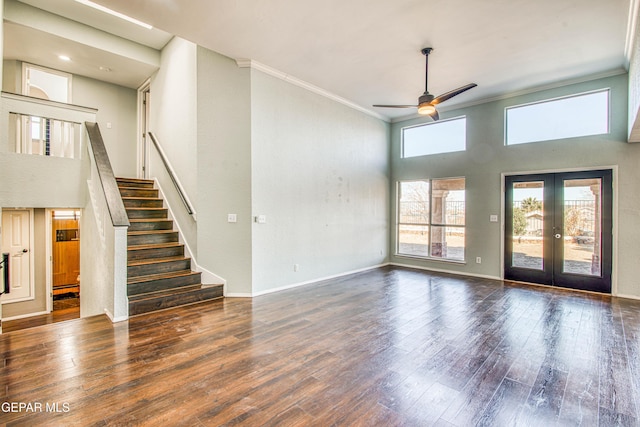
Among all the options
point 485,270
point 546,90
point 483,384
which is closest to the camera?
point 483,384

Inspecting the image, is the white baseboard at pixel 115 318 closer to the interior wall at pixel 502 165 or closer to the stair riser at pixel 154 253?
the stair riser at pixel 154 253

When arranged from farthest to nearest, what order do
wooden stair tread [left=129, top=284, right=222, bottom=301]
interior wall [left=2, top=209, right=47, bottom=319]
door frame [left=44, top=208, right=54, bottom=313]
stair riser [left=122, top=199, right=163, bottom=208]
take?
door frame [left=44, top=208, right=54, bottom=313]
interior wall [left=2, top=209, right=47, bottom=319]
stair riser [left=122, top=199, right=163, bottom=208]
wooden stair tread [left=129, top=284, right=222, bottom=301]

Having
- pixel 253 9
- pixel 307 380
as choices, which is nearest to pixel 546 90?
pixel 253 9

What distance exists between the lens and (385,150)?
24.7ft

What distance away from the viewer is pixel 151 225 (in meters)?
5.04

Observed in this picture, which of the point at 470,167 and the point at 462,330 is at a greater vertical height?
the point at 470,167

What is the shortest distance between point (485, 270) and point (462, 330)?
326 cm

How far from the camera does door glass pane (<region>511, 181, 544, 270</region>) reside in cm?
561

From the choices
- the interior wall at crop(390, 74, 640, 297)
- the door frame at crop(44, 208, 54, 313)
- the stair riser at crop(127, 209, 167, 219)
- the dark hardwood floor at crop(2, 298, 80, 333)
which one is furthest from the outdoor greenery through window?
the door frame at crop(44, 208, 54, 313)

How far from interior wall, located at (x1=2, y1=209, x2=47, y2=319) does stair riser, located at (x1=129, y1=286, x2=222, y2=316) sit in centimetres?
380

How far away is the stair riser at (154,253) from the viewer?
4426mm

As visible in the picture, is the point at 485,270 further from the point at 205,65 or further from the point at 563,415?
the point at 205,65

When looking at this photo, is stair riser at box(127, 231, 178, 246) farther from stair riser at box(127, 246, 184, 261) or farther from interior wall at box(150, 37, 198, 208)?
interior wall at box(150, 37, 198, 208)

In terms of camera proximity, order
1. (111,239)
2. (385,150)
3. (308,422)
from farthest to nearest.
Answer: (385,150), (111,239), (308,422)
